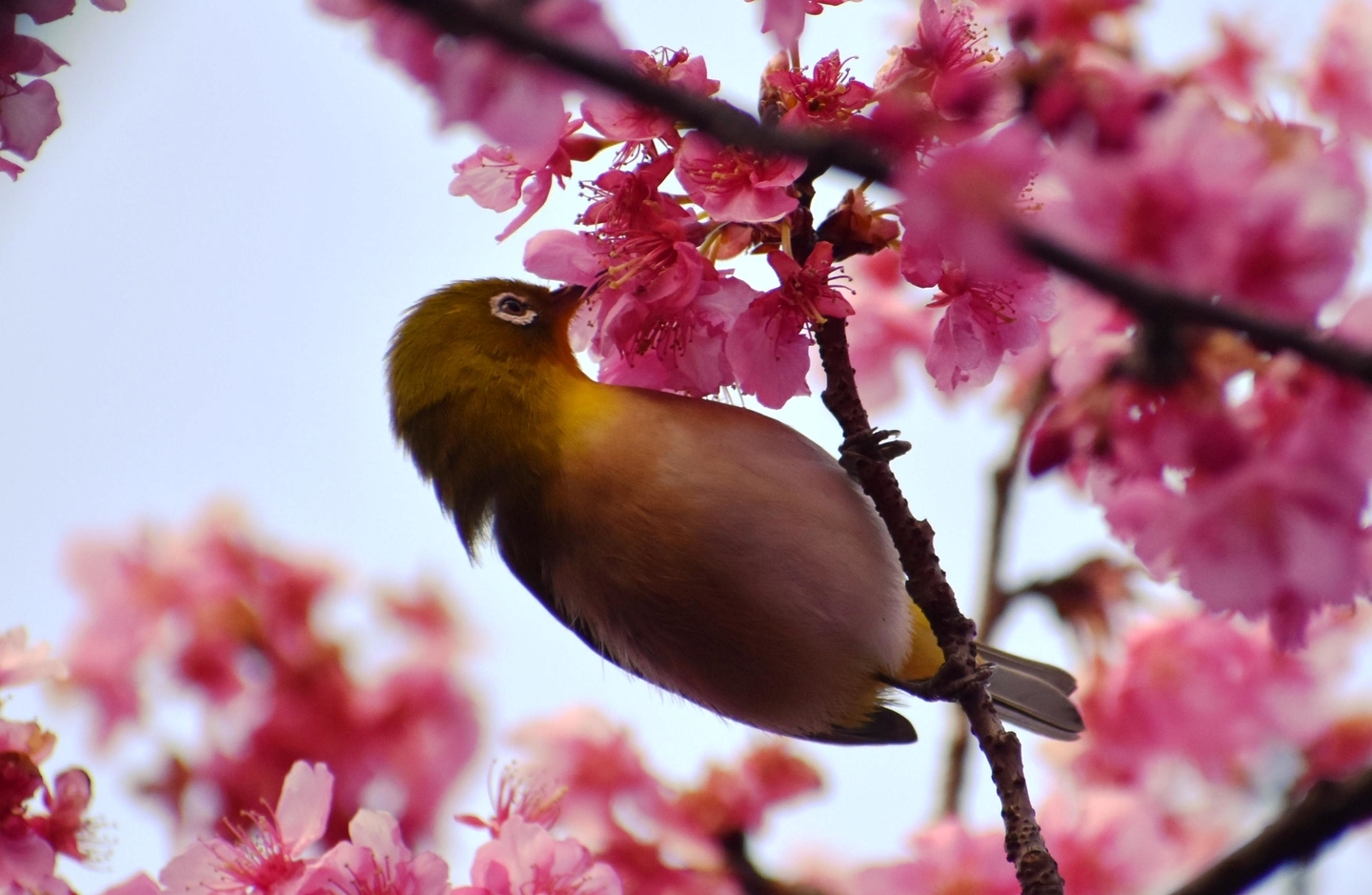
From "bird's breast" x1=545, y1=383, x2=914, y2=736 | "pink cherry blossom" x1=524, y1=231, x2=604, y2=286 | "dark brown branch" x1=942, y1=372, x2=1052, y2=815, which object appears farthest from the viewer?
"dark brown branch" x1=942, y1=372, x2=1052, y2=815

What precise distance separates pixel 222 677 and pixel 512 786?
9.37 ft

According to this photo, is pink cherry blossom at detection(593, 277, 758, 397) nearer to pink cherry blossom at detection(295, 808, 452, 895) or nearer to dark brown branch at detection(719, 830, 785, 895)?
pink cherry blossom at detection(295, 808, 452, 895)

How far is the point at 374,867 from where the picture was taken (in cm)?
242

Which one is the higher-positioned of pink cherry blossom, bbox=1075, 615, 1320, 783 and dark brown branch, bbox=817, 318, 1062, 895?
pink cherry blossom, bbox=1075, 615, 1320, 783

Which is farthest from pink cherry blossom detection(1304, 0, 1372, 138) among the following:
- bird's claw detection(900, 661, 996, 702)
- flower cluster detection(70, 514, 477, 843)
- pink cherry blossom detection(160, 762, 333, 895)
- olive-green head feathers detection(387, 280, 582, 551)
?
flower cluster detection(70, 514, 477, 843)

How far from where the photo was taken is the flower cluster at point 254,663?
527cm

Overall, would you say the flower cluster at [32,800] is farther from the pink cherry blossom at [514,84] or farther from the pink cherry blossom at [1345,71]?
the pink cherry blossom at [1345,71]

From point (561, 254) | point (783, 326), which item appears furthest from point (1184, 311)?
point (561, 254)

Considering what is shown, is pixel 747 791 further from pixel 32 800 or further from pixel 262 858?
pixel 32 800

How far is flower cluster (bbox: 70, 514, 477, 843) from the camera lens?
527cm

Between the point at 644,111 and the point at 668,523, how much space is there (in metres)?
1.17

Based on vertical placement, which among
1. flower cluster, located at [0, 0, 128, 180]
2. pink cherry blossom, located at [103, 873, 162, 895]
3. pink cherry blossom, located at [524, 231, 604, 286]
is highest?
pink cherry blossom, located at [524, 231, 604, 286]

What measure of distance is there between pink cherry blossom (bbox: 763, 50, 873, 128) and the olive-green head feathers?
51.2 inches

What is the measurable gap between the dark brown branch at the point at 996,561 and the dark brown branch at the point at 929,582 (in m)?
1.38
